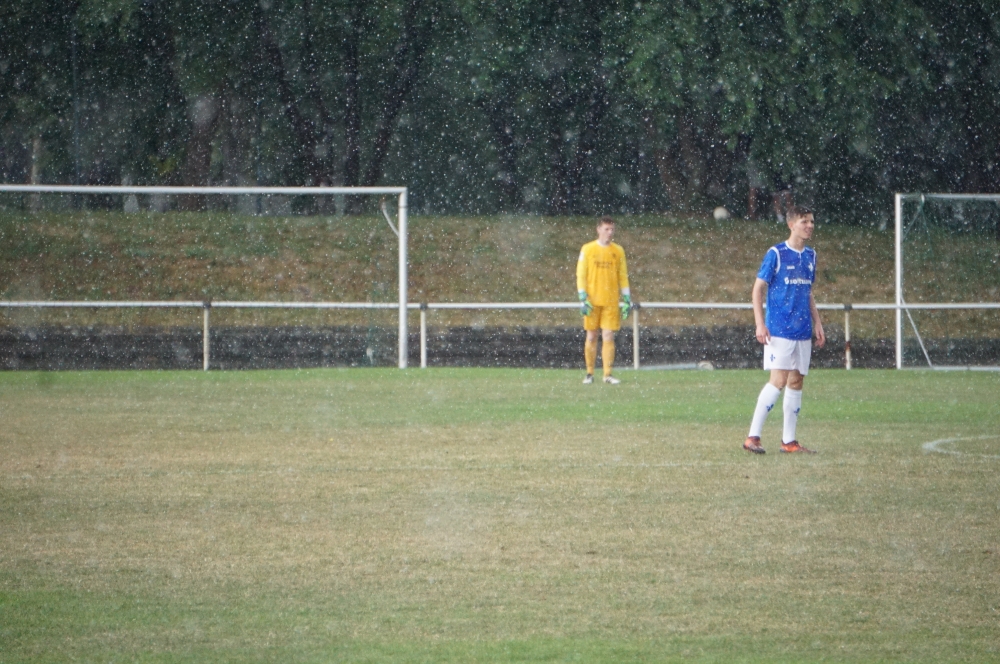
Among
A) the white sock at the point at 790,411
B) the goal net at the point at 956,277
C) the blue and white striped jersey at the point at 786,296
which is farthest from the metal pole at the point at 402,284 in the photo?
the white sock at the point at 790,411

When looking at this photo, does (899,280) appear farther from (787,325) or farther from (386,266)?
(787,325)

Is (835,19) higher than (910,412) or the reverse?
higher

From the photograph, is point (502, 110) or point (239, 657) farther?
point (502, 110)

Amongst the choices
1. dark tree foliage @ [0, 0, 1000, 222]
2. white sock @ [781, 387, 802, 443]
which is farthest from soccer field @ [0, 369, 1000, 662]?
dark tree foliage @ [0, 0, 1000, 222]

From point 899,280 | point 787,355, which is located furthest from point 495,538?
point 899,280

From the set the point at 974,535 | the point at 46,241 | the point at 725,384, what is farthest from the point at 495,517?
the point at 46,241

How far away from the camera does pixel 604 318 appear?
64.9 feet

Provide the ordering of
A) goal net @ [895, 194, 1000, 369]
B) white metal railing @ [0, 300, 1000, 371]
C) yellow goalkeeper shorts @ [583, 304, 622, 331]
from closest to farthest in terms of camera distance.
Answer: yellow goalkeeper shorts @ [583, 304, 622, 331], white metal railing @ [0, 300, 1000, 371], goal net @ [895, 194, 1000, 369]

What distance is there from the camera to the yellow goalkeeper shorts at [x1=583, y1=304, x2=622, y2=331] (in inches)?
776

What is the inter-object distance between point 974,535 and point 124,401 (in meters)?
11.8

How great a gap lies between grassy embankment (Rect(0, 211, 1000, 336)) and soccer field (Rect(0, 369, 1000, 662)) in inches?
645

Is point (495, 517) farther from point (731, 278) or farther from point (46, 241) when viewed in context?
point (731, 278)

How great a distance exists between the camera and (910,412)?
15.5 metres

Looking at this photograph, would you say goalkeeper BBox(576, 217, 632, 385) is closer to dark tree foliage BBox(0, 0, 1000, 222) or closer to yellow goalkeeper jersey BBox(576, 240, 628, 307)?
yellow goalkeeper jersey BBox(576, 240, 628, 307)
